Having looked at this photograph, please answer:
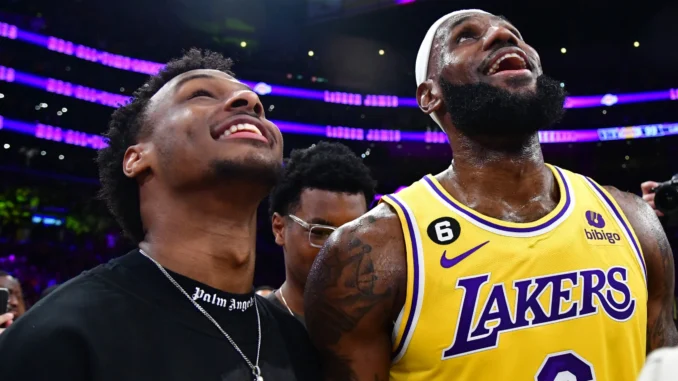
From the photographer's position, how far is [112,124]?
2373 mm

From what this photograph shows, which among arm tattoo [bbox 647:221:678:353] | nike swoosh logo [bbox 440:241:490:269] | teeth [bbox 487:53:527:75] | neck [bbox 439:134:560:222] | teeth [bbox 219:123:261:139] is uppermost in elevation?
teeth [bbox 487:53:527:75]

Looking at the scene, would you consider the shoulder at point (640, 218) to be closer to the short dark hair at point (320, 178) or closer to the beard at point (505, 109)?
the beard at point (505, 109)

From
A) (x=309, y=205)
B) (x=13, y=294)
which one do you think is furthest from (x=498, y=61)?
(x=13, y=294)

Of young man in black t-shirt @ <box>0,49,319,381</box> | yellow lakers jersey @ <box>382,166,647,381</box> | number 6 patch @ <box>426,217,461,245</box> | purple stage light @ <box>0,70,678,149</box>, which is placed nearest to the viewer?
young man in black t-shirt @ <box>0,49,319,381</box>

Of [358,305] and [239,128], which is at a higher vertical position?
[239,128]

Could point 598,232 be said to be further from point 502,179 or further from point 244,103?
point 244,103

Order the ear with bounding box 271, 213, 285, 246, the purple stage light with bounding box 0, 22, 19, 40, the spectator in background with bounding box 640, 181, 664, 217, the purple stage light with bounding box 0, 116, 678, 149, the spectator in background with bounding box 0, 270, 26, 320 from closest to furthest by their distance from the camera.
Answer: the spectator in background with bounding box 640, 181, 664, 217, the ear with bounding box 271, 213, 285, 246, the spectator in background with bounding box 0, 270, 26, 320, the purple stage light with bounding box 0, 22, 19, 40, the purple stage light with bounding box 0, 116, 678, 149

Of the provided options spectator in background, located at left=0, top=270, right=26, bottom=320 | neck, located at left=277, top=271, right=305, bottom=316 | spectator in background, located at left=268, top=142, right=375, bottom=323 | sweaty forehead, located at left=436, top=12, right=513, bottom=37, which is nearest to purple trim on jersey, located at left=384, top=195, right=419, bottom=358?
sweaty forehead, located at left=436, top=12, right=513, bottom=37

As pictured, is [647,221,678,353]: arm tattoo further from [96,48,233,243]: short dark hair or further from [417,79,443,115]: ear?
[96,48,233,243]: short dark hair

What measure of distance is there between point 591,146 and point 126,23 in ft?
56.6

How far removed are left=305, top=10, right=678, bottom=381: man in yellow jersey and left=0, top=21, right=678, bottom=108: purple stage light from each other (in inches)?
697

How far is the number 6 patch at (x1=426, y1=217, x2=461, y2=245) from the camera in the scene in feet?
6.66

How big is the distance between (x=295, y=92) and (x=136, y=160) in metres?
21.5

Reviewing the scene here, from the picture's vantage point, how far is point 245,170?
1990 mm
